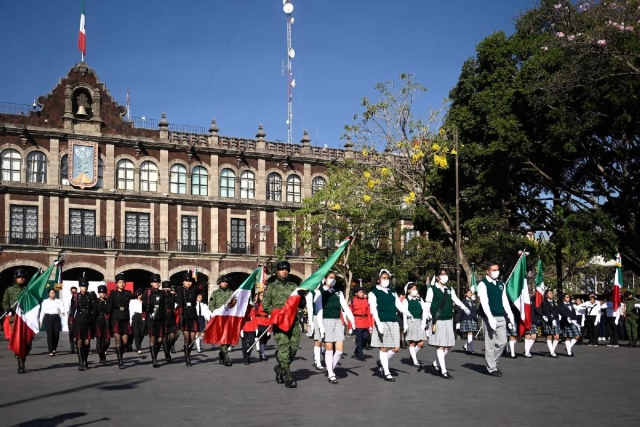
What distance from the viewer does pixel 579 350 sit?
22.5 meters

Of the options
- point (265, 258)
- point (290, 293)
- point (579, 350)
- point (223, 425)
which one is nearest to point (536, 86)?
point (579, 350)

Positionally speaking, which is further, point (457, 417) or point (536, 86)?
point (536, 86)

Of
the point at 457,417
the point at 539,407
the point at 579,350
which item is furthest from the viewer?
the point at 579,350

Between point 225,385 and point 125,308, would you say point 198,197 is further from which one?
point 225,385

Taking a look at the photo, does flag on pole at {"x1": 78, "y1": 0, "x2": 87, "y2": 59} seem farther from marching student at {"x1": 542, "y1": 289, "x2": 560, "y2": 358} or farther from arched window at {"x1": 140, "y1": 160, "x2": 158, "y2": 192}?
marching student at {"x1": 542, "y1": 289, "x2": 560, "y2": 358}

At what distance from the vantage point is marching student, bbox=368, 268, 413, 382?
13.4 meters

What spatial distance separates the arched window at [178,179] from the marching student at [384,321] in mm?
36375

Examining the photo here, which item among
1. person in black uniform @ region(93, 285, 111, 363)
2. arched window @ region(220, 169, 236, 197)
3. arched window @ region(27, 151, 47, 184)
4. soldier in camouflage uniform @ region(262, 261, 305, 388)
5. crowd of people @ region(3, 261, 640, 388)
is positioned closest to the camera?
soldier in camouflage uniform @ region(262, 261, 305, 388)

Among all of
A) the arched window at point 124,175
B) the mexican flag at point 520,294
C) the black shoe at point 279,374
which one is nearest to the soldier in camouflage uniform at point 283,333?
the black shoe at point 279,374

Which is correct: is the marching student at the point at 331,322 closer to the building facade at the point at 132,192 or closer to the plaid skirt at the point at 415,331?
the plaid skirt at the point at 415,331

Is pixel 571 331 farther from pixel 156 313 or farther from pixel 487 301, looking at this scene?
pixel 156 313

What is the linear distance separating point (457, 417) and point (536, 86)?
19.5 m

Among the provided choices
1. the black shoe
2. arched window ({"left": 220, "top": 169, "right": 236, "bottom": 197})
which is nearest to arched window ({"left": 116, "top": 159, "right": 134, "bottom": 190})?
arched window ({"left": 220, "top": 169, "right": 236, "bottom": 197})

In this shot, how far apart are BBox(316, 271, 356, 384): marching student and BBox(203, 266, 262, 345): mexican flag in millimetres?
2501
